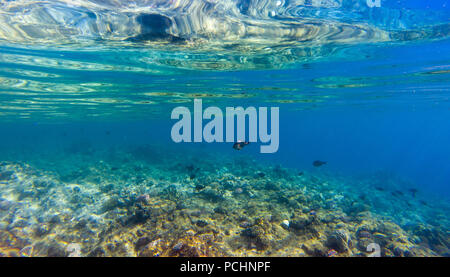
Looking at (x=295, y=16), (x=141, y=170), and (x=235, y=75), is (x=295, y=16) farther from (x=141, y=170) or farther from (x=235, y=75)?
(x=141, y=170)

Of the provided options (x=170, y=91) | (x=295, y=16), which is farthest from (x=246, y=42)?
(x=170, y=91)

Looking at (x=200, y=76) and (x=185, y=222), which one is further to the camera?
(x=200, y=76)

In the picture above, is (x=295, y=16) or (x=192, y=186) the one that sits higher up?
(x=295, y=16)

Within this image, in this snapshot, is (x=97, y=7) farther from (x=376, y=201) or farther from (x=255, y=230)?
(x=376, y=201)

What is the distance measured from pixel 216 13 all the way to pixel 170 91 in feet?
38.7

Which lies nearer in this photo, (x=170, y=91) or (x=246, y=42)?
(x=246, y=42)

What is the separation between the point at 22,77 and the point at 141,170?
9.88 metres

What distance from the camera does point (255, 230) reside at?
704 centimetres

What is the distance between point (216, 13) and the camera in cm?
749

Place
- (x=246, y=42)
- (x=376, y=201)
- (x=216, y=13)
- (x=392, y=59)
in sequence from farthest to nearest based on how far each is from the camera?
(x=376, y=201) < (x=392, y=59) < (x=246, y=42) < (x=216, y=13)

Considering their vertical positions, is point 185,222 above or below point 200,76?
below
